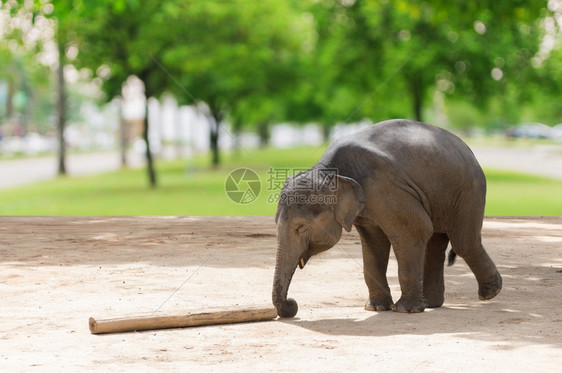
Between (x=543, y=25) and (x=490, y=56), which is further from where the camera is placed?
(x=543, y=25)

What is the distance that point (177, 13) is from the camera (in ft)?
92.2

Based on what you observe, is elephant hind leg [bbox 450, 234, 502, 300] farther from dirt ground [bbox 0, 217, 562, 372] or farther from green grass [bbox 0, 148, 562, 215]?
green grass [bbox 0, 148, 562, 215]

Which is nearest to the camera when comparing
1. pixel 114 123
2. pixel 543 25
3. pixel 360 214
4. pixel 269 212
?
pixel 360 214

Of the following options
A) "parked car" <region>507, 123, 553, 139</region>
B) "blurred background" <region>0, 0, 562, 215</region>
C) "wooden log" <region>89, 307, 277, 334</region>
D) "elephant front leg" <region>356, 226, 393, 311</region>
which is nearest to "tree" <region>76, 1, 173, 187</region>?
"blurred background" <region>0, 0, 562, 215</region>

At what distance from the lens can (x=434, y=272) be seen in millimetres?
8695

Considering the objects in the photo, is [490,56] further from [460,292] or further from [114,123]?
[114,123]

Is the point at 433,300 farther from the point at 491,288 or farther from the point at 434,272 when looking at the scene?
the point at 491,288

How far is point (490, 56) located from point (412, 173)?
985 inches

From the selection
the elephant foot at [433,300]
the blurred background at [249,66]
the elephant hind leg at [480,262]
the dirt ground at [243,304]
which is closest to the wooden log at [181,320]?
the dirt ground at [243,304]

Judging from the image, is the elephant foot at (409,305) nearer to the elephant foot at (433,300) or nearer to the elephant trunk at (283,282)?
the elephant foot at (433,300)

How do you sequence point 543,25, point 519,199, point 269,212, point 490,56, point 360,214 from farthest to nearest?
point 543,25, point 490,56, point 519,199, point 269,212, point 360,214

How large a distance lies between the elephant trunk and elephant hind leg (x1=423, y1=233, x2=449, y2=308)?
1.47 metres

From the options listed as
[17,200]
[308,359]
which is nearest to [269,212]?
[17,200]

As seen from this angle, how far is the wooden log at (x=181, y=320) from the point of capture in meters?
7.35
